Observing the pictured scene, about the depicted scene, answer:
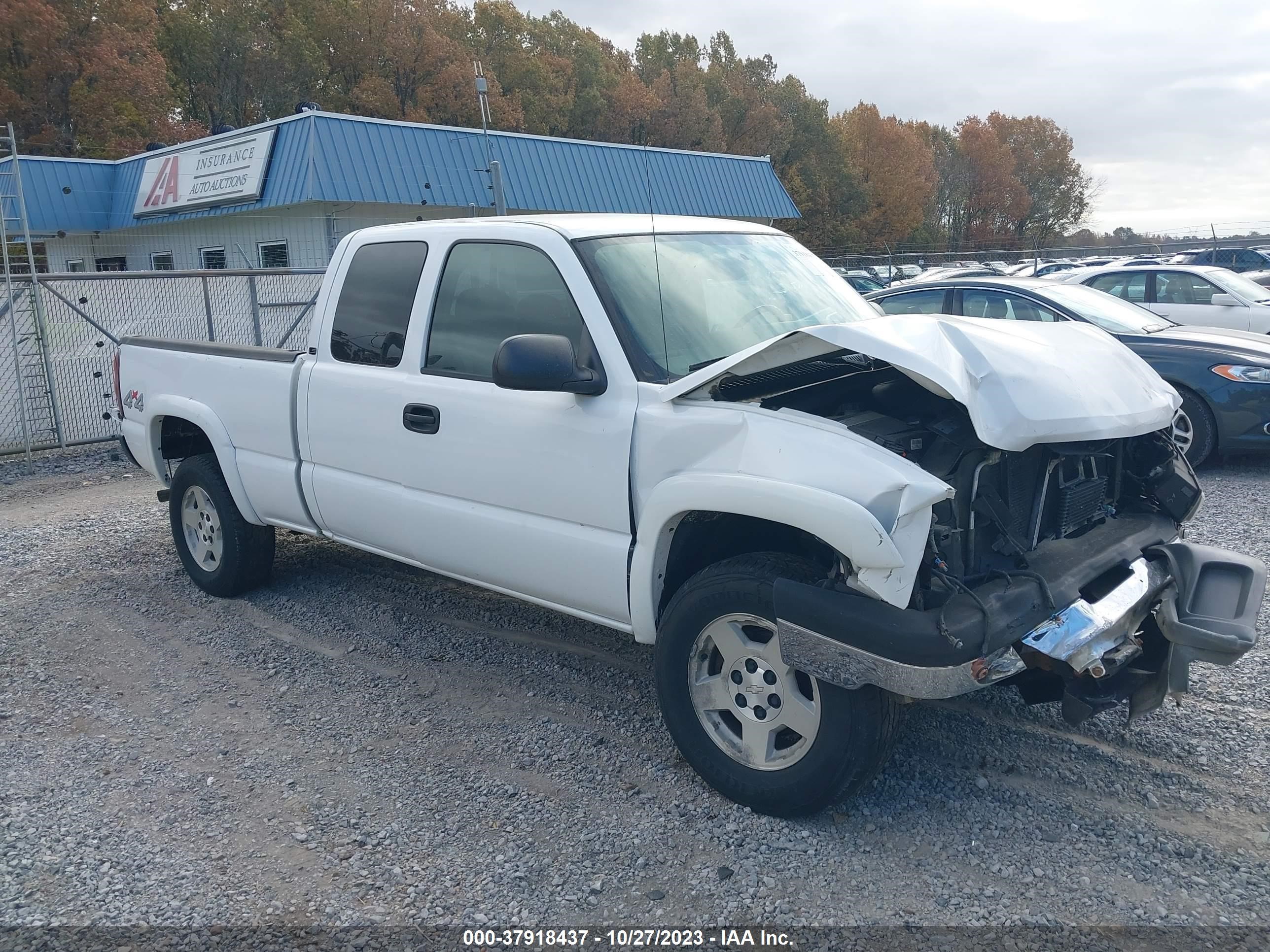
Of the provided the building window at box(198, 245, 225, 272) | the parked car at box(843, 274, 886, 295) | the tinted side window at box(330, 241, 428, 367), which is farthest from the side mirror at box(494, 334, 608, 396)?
the building window at box(198, 245, 225, 272)

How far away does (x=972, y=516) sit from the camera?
3371 mm

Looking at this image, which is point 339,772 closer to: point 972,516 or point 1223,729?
point 972,516

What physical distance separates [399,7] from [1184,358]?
45.0 m

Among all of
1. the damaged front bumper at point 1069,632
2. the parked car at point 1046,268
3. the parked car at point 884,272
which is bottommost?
the parked car at point 884,272

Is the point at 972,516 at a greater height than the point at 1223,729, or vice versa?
the point at 972,516

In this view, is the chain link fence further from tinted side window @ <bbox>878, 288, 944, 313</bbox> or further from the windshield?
the windshield

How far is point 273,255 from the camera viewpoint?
24172 mm

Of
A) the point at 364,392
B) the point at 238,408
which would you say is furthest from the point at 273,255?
the point at 364,392

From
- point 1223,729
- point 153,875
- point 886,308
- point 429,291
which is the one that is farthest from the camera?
point 886,308

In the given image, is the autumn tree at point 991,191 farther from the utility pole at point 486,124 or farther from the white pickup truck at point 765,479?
the white pickup truck at point 765,479

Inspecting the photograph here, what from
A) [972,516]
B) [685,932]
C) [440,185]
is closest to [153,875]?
[685,932]

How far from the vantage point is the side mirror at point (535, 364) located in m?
3.60

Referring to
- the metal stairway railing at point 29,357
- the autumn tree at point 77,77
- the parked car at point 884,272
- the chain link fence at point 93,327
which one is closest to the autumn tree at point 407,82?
the autumn tree at point 77,77

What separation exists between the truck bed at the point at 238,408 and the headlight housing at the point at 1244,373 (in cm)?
702
